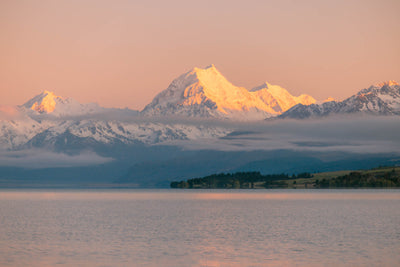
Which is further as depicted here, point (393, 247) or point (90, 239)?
point (90, 239)

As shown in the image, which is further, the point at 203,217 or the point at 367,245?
the point at 203,217

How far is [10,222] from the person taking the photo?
13238cm

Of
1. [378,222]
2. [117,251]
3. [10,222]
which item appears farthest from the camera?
[10,222]

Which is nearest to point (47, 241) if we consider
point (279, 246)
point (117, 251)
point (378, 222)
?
point (117, 251)

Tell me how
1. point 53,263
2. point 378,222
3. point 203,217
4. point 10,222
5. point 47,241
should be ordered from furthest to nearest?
point 203,217 < point 10,222 < point 378,222 < point 47,241 < point 53,263

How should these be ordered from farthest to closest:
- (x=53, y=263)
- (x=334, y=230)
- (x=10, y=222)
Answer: (x=10, y=222) → (x=334, y=230) → (x=53, y=263)

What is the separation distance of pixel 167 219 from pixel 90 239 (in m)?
44.1

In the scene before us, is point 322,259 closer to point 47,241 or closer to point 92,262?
point 92,262

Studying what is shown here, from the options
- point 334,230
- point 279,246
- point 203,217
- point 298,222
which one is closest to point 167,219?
point 203,217

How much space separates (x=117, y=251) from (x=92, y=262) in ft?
30.5

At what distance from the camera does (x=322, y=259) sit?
2926 inches

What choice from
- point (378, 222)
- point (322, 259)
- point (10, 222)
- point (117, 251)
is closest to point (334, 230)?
point (378, 222)

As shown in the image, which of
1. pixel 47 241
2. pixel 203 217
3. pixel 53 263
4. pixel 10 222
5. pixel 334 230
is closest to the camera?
pixel 53 263

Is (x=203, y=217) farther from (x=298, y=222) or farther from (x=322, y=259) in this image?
(x=322, y=259)
